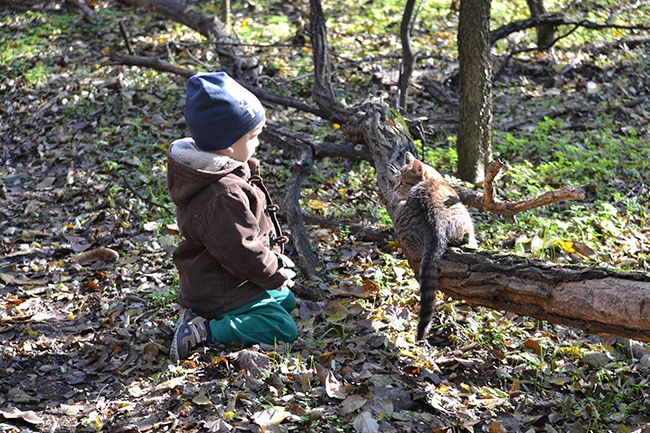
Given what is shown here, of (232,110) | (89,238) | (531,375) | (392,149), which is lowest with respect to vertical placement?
(531,375)

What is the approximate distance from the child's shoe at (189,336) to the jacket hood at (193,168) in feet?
3.07

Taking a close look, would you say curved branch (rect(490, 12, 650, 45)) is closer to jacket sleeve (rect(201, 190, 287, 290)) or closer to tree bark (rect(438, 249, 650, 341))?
tree bark (rect(438, 249, 650, 341))

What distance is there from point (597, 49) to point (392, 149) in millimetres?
6854

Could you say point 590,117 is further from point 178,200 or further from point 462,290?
point 178,200

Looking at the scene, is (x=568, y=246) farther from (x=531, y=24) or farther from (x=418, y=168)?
(x=531, y=24)

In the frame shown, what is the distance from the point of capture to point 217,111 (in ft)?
10.6

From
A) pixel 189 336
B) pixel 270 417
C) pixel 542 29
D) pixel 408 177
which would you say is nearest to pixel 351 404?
pixel 270 417

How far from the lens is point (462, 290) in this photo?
346 centimetres

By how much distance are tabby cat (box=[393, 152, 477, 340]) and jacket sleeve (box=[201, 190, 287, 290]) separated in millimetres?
1150

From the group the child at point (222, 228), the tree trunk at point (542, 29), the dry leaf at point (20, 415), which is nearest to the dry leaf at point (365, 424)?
the child at point (222, 228)

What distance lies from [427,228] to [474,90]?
2930 millimetres

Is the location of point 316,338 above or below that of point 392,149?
below

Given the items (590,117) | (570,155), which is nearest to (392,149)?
(570,155)

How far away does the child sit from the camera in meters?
3.30
